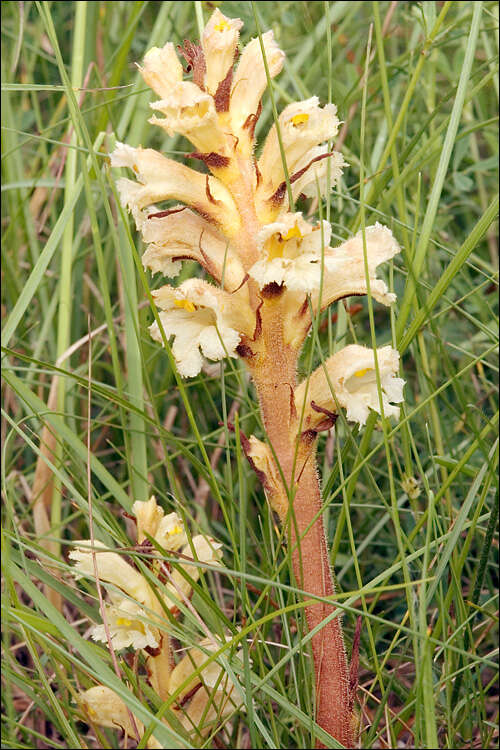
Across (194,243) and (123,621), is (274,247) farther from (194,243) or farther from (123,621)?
(123,621)

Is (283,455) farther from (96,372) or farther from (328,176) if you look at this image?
(96,372)

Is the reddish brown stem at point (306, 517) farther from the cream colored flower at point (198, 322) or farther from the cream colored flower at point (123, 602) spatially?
the cream colored flower at point (123, 602)

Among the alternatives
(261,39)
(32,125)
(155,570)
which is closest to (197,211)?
(261,39)

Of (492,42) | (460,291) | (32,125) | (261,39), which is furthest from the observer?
(32,125)

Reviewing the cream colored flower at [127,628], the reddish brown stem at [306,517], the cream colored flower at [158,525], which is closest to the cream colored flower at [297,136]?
the reddish brown stem at [306,517]

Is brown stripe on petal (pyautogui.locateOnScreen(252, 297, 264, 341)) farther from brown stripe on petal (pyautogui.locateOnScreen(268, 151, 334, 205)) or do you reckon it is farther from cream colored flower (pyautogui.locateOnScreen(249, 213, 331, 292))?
brown stripe on petal (pyautogui.locateOnScreen(268, 151, 334, 205))

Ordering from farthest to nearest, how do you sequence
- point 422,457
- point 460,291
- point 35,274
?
1. point 460,291
2. point 422,457
3. point 35,274

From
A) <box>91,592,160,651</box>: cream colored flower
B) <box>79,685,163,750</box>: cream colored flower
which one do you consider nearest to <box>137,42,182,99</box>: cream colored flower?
<box>91,592,160,651</box>: cream colored flower
